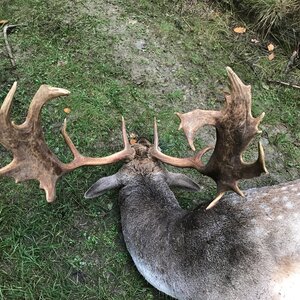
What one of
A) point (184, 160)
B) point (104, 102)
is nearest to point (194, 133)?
point (184, 160)

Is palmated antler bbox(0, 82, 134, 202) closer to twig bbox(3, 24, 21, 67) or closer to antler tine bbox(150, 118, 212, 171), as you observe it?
antler tine bbox(150, 118, 212, 171)

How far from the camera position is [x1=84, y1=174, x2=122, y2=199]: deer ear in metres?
5.62

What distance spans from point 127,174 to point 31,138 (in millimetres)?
1122

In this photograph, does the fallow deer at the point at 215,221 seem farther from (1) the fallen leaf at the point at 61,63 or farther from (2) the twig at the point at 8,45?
(2) the twig at the point at 8,45

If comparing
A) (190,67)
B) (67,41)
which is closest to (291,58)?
(190,67)

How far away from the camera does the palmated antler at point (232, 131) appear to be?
4590 millimetres

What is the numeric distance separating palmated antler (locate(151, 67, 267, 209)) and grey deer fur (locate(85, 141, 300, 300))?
0.34 metres

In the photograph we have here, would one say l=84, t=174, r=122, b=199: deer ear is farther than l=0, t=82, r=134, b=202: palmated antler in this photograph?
Result: Yes

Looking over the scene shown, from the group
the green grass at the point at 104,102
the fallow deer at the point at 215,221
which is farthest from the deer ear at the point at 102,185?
the green grass at the point at 104,102

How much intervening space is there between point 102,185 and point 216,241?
1.24m

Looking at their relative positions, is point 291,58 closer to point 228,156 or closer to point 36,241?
point 228,156

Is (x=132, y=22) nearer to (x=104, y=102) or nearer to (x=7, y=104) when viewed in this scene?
(x=104, y=102)

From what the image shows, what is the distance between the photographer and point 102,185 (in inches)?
221

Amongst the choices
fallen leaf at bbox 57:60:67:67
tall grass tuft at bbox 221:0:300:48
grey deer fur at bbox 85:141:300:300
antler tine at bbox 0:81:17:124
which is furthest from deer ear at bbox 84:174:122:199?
tall grass tuft at bbox 221:0:300:48
